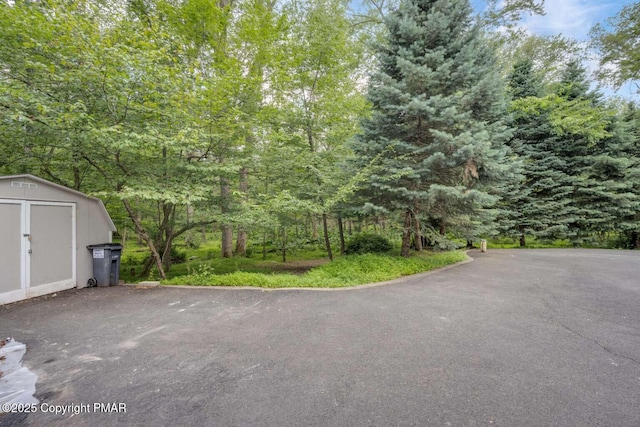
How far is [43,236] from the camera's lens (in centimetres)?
502

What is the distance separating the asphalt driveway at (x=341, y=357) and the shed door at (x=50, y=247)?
0.63m

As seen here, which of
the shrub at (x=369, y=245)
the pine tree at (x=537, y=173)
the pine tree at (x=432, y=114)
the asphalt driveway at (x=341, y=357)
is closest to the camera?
the asphalt driveway at (x=341, y=357)

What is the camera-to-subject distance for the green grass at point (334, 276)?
5.38 meters

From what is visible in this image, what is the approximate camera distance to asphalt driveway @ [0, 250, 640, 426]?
6.19 feet

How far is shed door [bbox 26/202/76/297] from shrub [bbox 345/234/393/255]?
725cm

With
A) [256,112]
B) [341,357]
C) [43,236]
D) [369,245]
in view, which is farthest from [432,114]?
[43,236]

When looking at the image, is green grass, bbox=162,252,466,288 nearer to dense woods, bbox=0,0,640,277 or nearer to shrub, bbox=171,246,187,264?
dense woods, bbox=0,0,640,277

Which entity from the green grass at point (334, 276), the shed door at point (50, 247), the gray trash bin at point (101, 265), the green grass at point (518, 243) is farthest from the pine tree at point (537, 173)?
the shed door at point (50, 247)

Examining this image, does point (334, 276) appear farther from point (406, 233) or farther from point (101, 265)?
point (101, 265)

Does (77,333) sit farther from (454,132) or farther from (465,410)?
(454,132)

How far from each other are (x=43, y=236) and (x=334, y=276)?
229 inches

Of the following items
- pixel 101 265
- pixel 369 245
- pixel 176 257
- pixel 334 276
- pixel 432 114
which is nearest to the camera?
pixel 101 265

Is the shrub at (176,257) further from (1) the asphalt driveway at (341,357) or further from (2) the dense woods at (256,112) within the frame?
Answer: (1) the asphalt driveway at (341,357)

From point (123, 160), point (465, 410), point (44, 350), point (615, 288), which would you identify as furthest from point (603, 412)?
point (123, 160)
